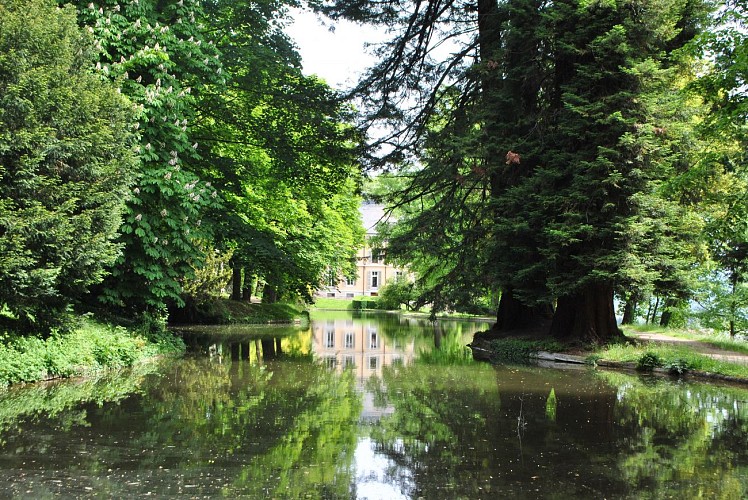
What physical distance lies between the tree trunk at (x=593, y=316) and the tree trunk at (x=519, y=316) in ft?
9.56

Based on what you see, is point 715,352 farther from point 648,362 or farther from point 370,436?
point 370,436

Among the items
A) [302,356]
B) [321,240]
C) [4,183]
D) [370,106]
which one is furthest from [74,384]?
[321,240]

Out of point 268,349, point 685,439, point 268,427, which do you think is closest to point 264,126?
point 268,349

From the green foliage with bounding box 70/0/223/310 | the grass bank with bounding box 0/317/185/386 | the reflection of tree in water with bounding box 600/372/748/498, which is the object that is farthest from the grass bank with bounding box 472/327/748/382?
the grass bank with bounding box 0/317/185/386

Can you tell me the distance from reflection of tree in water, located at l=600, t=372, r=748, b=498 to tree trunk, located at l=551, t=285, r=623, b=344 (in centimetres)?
395

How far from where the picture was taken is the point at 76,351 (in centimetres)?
1133

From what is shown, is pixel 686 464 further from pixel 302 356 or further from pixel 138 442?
pixel 302 356

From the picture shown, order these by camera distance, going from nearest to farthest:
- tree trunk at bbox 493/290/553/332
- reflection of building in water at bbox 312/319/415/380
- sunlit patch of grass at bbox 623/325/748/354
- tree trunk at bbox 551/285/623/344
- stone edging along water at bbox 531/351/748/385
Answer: stone edging along water at bbox 531/351/748/385 → reflection of building in water at bbox 312/319/415/380 → tree trunk at bbox 551/285/623/344 → sunlit patch of grass at bbox 623/325/748/354 → tree trunk at bbox 493/290/553/332

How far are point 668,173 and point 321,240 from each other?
19193mm

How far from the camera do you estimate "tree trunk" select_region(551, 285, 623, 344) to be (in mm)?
15180

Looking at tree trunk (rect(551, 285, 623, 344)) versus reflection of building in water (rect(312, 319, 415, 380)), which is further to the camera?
tree trunk (rect(551, 285, 623, 344))

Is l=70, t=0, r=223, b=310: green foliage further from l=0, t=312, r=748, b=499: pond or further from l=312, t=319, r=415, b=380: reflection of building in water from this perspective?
l=312, t=319, r=415, b=380: reflection of building in water

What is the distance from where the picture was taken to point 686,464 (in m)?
5.96

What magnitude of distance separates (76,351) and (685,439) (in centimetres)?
964
